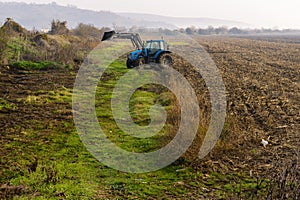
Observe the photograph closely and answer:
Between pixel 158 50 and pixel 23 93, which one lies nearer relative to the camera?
pixel 23 93

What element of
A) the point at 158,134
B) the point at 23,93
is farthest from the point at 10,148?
the point at 23,93

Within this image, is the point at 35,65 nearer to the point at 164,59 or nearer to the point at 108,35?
the point at 108,35

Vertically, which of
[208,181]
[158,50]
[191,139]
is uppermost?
[158,50]

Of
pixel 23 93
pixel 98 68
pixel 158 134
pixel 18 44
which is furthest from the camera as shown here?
pixel 18 44

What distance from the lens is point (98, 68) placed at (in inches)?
676

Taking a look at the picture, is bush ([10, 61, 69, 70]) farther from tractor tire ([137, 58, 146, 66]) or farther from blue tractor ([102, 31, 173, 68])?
tractor tire ([137, 58, 146, 66])

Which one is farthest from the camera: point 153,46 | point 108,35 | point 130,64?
point 130,64

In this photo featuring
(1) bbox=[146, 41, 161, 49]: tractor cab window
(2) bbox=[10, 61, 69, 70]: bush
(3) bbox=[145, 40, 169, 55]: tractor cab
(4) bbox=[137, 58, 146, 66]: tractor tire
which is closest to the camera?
(2) bbox=[10, 61, 69, 70]: bush

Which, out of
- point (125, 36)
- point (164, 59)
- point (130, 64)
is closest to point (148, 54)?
point (164, 59)

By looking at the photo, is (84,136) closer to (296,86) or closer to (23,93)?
(23,93)

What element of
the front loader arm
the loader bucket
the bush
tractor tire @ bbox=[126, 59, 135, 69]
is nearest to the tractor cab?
the front loader arm

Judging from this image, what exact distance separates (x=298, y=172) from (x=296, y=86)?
9.88 meters

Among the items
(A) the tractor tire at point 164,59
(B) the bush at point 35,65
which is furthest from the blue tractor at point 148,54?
(B) the bush at point 35,65

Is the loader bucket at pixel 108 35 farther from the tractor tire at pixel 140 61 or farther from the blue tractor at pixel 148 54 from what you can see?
the tractor tire at pixel 140 61
